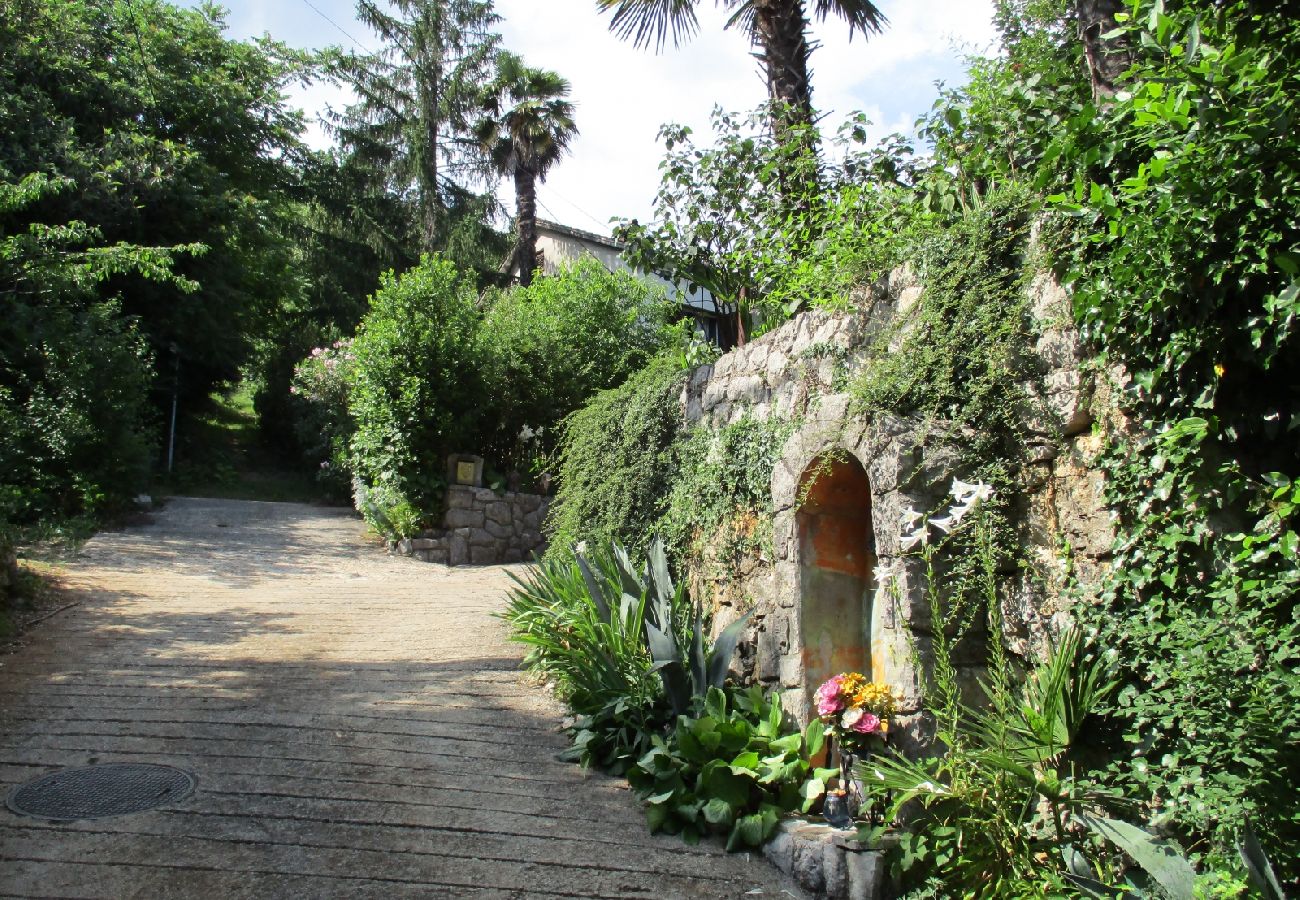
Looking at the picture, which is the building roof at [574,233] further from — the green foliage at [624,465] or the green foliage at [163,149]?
the green foliage at [624,465]

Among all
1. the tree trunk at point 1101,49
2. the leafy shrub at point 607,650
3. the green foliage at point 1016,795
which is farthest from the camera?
the leafy shrub at point 607,650

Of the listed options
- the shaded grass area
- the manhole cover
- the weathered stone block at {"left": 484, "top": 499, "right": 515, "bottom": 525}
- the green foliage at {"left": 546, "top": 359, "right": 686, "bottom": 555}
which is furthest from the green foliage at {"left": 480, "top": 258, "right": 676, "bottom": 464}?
the manhole cover

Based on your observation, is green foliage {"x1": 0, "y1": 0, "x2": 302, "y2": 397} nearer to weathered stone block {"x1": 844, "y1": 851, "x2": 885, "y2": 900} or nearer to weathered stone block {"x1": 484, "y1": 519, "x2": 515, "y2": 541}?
weathered stone block {"x1": 484, "y1": 519, "x2": 515, "y2": 541}

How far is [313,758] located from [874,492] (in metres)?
3.28


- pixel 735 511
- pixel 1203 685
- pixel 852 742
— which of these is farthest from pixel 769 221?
pixel 1203 685

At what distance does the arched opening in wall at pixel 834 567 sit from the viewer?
15.9ft

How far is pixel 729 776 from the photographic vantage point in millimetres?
4449

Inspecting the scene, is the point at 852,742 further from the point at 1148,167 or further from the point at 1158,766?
the point at 1148,167

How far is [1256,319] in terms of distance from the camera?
2.88 meters

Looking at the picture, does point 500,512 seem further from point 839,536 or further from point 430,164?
point 430,164

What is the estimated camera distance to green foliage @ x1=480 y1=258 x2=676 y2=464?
41.3 feet

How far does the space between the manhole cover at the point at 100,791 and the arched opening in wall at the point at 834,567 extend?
3248mm

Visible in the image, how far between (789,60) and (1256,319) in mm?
6446

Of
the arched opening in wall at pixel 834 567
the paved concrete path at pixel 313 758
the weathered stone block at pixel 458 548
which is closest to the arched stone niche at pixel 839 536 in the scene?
the arched opening in wall at pixel 834 567
